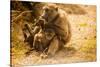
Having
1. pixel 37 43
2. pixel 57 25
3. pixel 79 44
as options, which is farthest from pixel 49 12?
pixel 79 44

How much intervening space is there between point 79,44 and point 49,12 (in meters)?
0.54

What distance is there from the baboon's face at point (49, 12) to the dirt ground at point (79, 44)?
192 mm

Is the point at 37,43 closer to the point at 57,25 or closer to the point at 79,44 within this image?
the point at 57,25

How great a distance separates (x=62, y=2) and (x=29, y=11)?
0.42 meters

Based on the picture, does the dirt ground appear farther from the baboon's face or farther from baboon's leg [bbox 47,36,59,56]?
the baboon's face

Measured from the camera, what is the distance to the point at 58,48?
2168mm

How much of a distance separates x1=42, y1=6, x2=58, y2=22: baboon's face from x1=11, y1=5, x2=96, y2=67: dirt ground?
0.63 ft

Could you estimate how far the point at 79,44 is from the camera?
7.41ft

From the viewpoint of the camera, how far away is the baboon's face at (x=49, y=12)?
2117mm

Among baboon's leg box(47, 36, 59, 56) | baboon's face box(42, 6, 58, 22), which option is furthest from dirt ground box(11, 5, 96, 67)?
baboon's face box(42, 6, 58, 22)

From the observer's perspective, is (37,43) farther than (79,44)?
No

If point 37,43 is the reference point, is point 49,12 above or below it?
above
